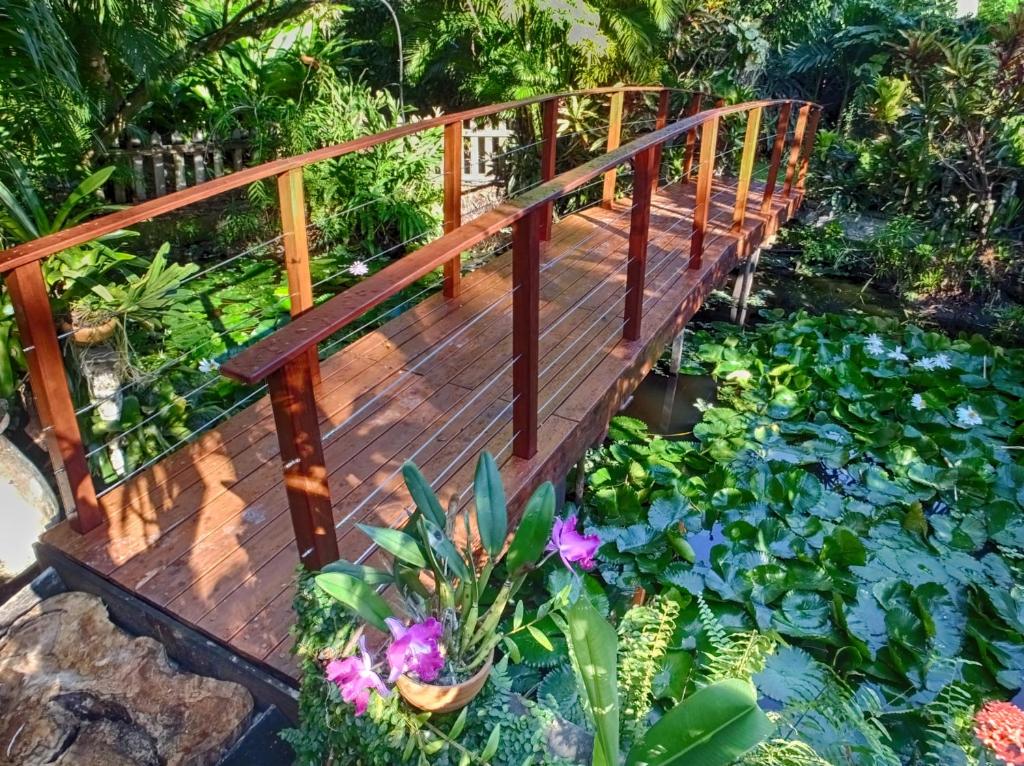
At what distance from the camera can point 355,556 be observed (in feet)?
6.88

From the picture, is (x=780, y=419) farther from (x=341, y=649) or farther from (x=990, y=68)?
(x=990, y=68)

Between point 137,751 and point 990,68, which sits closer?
point 137,751

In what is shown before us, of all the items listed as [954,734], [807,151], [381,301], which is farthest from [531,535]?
[807,151]

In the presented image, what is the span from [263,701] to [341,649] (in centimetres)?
55

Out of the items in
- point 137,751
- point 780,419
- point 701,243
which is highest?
point 701,243

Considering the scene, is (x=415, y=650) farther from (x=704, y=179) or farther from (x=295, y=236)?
(x=704, y=179)

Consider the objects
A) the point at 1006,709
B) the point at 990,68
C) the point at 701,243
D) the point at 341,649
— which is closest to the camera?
the point at 1006,709

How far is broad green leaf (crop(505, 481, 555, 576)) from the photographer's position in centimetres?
156

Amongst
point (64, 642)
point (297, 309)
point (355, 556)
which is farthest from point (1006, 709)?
point (297, 309)

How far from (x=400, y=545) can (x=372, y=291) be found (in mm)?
538

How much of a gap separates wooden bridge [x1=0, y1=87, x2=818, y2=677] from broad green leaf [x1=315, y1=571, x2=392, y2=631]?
244mm

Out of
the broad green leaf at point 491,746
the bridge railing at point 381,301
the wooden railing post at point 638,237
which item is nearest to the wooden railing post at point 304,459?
the bridge railing at point 381,301

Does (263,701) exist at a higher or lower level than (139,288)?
lower

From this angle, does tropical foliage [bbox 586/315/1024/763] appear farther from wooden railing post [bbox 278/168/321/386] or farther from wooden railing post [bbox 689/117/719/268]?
wooden railing post [bbox 278/168/321/386]
